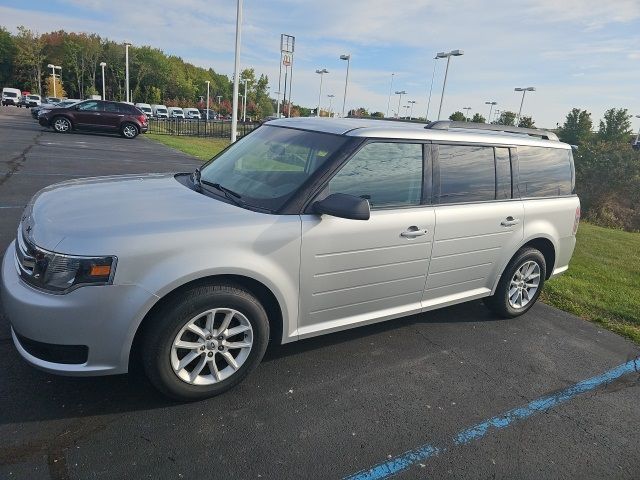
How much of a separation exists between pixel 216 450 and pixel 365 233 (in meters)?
1.67

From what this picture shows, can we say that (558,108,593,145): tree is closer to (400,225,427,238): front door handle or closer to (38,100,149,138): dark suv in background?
(38,100,149,138): dark suv in background

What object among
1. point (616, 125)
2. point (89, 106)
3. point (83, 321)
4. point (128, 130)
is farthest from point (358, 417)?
point (616, 125)

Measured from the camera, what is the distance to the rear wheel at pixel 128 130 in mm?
22844

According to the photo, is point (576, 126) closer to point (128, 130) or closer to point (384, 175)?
point (128, 130)

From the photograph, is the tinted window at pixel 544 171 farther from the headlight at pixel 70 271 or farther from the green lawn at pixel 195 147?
the green lawn at pixel 195 147

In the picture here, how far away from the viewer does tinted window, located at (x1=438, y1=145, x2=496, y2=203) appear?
150 inches

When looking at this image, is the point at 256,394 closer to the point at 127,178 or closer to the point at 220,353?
the point at 220,353

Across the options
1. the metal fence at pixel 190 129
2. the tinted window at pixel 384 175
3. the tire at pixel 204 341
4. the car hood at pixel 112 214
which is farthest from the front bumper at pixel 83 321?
the metal fence at pixel 190 129

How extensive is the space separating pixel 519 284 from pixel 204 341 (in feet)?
10.7

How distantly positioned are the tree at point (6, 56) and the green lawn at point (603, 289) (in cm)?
10363

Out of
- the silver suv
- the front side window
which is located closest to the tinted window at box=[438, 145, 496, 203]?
the silver suv

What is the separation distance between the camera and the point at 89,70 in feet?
287

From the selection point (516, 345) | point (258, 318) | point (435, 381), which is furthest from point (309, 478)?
point (516, 345)

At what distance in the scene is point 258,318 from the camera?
298 cm
